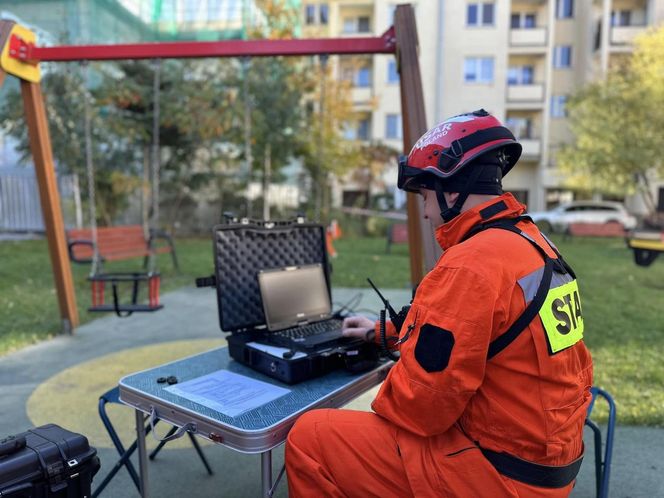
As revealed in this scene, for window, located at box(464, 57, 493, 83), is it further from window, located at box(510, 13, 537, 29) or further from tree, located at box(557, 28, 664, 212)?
tree, located at box(557, 28, 664, 212)

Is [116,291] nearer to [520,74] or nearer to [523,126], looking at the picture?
[523,126]

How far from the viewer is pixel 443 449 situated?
1.42 metres

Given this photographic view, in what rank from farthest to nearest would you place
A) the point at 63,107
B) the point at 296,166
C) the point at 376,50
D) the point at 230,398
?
the point at 296,166 < the point at 63,107 < the point at 376,50 < the point at 230,398

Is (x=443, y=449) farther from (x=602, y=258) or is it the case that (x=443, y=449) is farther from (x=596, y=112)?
(x=596, y=112)

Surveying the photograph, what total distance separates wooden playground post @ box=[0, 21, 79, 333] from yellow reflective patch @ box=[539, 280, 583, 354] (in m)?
4.87

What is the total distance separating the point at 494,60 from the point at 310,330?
26.3m

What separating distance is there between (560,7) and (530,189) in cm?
1026

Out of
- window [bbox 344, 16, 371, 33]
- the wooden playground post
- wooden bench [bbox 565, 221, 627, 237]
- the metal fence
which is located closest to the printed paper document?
the wooden playground post

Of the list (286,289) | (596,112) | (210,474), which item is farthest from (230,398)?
(596,112)

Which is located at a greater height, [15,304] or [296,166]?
[296,166]

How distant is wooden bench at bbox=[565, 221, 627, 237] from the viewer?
16938 mm

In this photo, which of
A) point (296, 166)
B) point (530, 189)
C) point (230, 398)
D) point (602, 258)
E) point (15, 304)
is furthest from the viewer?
point (530, 189)

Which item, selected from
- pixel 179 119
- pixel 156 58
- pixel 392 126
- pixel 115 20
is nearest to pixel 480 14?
pixel 392 126

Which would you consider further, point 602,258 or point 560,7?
point 560,7
